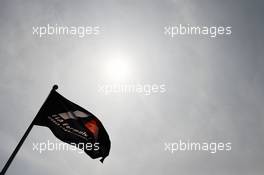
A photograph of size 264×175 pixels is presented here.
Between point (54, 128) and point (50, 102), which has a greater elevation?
point (50, 102)

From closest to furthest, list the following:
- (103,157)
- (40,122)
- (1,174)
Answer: (1,174), (40,122), (103,157)

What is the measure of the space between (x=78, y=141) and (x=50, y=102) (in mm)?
1657

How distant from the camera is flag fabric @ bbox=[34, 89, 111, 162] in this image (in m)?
11.0

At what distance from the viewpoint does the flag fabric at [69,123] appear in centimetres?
1098

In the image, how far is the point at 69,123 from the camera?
36.5 feet

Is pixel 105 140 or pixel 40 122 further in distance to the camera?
pixel 105 140

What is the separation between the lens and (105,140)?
1187cm

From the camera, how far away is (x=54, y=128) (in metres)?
11.1

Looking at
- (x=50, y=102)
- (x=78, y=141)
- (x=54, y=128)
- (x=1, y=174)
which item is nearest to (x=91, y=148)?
(x=78, y=141)

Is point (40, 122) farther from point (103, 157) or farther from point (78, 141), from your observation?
point (103, 157)

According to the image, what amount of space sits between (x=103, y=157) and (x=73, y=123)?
1.69 metres

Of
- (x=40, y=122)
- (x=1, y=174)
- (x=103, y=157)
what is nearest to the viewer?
(x=1, y=174)

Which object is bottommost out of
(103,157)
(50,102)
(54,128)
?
(103,157)

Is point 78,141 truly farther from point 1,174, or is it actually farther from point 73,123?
point 1,174
